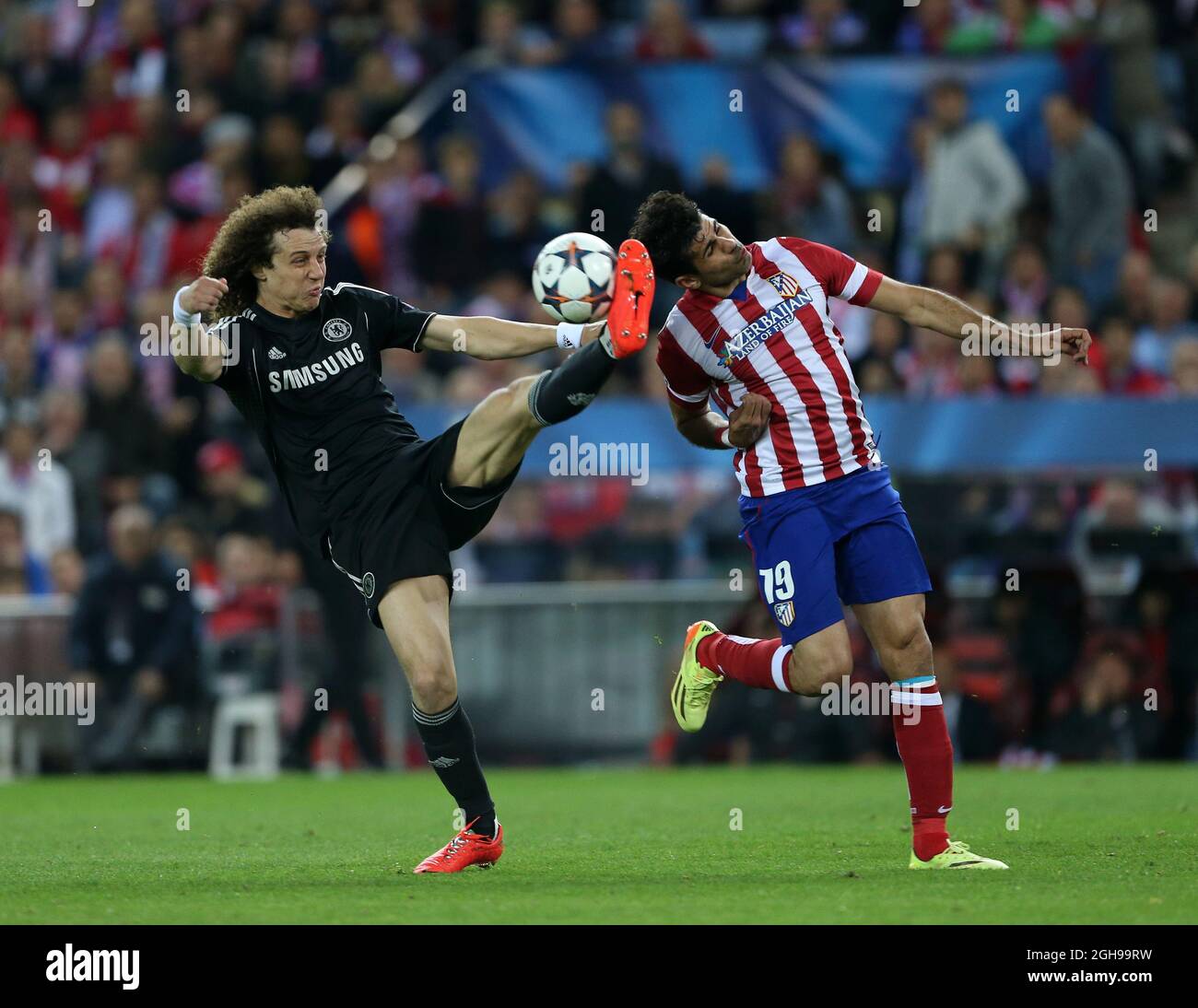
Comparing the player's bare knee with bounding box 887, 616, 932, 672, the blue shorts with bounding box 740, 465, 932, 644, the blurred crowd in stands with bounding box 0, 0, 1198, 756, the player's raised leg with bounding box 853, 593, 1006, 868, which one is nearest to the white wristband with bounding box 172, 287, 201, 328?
the blue shorts with bounding box 740, 465, 932, 644

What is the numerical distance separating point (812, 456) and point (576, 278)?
3.84ft

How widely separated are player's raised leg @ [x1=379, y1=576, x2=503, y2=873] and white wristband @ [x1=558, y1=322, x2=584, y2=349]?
1.08 meters

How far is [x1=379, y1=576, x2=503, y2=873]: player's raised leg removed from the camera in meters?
7.56

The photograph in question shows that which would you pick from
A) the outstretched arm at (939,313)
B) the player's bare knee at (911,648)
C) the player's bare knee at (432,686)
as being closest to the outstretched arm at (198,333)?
the player's bare knee at (432,686)

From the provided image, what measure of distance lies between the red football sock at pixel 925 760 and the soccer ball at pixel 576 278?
1.92 m

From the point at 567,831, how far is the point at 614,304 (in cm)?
330

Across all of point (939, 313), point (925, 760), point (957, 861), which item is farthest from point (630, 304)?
point (957, 861)

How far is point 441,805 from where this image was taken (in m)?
11.2

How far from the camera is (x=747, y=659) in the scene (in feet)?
26.5

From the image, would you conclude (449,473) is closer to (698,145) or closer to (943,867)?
(943,867)

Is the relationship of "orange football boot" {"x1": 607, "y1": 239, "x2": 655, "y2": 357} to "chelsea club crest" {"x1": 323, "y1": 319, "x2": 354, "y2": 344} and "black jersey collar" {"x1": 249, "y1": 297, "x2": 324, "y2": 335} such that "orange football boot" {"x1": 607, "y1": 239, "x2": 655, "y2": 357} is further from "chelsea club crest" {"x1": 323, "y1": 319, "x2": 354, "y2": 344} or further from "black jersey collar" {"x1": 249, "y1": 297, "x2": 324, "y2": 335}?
"black jersey collar" {"x1": 249, "y1": 297, "x2": 324, "y2": 335}

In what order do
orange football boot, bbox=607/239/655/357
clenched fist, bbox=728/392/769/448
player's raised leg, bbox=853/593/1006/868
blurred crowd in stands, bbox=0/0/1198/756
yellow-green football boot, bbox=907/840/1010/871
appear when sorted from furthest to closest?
blurred crowd in stands, bbox=0/0/1198/756 → clenched fist, bbox=728/392/769/448 → player's raised leg, bbox=853/593/1006/868 → yellow-green football boot, bbox=907/840/1010/871 → orange football boot, bbox=607/239/655/357

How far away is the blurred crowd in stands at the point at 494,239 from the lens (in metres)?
14.4
